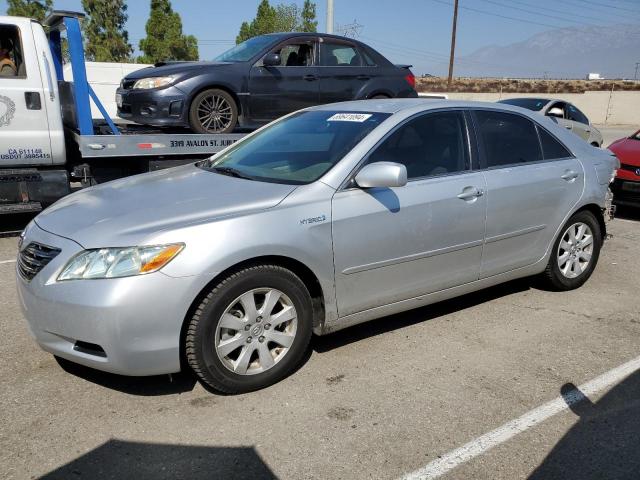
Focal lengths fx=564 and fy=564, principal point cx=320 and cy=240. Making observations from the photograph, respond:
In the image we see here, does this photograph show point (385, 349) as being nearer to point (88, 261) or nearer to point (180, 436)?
point (180, 436)

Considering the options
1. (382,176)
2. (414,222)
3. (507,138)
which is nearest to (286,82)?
(507,138)

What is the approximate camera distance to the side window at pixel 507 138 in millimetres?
4168

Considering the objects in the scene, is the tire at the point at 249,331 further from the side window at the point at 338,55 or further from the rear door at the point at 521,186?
the side window at the point at 338,55

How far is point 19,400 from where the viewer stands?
3.08 metres

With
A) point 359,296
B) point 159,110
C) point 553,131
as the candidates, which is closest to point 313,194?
point 359,296

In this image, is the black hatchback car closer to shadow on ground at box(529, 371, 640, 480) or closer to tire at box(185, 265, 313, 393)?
tire at box(185, 265, 313, 393)

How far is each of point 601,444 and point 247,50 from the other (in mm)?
6467

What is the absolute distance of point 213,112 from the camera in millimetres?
7141

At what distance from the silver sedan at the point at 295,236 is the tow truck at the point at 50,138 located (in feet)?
8.84

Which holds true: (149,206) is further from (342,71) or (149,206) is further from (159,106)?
(342,71)

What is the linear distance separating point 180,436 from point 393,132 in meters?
2.23

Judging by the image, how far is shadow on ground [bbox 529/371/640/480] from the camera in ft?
8.41

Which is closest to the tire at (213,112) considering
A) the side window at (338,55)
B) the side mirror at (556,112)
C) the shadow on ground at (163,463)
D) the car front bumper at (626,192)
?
the side window at (338,55)

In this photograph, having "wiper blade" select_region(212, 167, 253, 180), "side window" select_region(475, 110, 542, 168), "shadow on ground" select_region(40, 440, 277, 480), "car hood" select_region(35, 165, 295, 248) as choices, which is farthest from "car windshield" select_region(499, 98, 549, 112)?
"shadow on ground" select_region(40, 440, 277, 480)
